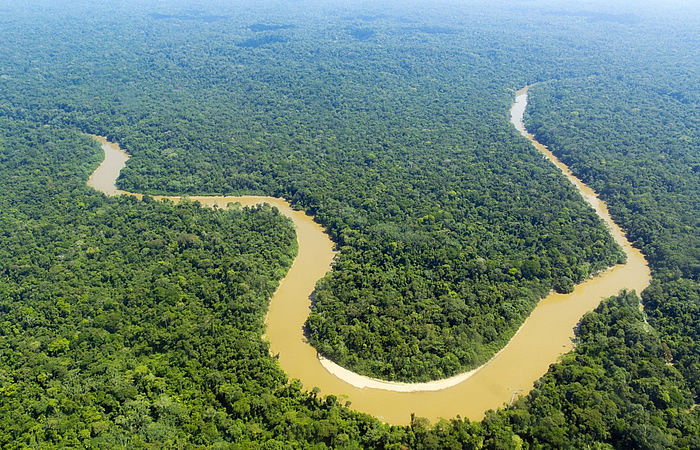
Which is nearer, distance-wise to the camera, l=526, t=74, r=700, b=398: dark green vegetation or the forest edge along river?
the forest edge along river

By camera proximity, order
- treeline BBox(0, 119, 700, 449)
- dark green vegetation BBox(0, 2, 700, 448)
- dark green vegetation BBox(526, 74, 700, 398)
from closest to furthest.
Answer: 1. treeline BBox(0, 119, 700, 449)
2. dark green vegetation BBox(0, 2, 700, 448)
3. dark green vegetation BBox(526, 74, 700, 398)

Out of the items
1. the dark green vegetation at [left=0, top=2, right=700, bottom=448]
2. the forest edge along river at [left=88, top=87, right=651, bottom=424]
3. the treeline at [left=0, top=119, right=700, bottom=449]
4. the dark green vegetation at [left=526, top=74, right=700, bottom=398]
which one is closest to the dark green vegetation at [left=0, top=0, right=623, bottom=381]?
the dark green vegetation at [left=0, top=2, right=700, bottom=448]

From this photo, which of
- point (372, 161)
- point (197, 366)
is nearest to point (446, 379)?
point (197, 366)

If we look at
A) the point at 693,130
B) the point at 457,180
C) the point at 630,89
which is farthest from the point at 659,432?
the point at 630,89

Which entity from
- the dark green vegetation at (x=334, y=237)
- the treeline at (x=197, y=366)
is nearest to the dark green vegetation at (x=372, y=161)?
the dark green vegetation at (x=334, y=237)

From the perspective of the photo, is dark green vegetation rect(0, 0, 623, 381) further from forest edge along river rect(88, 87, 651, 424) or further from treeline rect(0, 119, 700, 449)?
treeline rect(0, 119, 700, 449)

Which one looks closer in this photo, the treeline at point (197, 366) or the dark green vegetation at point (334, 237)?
the treeline at point (197, 366)

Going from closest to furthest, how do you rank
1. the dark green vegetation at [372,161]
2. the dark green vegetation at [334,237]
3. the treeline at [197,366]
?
the treeline at [197,366] → the dark green vegetation at [334,237] → the dark green vegetation at [372,161]

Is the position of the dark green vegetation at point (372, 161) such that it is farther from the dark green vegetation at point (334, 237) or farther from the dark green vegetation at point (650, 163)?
the dark green vegetation at point (650, 163)
